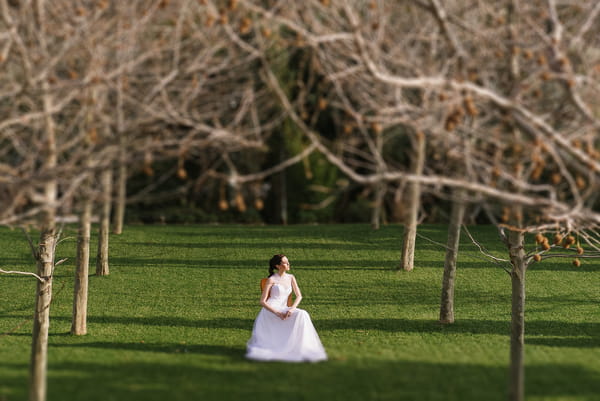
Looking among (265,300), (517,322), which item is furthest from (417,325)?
(517,322)

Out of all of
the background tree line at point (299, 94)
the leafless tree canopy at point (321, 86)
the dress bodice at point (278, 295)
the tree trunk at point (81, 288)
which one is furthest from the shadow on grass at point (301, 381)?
the leafless tree canopy at point (321, 86)

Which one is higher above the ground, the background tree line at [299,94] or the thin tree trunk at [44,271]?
the background tree line at [299,94]

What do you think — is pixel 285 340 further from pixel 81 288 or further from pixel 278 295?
pixel 81 288

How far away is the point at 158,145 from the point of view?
7.33m

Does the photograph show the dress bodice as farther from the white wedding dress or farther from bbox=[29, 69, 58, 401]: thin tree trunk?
bbox=[29, 69, 58, 401]: thin tree trunk

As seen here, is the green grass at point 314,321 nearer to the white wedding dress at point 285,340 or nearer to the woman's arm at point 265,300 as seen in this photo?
the white wedding dress at point 285,340

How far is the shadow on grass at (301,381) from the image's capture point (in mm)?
9969

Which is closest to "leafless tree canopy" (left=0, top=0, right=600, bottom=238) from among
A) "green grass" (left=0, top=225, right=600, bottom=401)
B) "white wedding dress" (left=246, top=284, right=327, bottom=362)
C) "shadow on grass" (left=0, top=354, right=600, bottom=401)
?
"shadow on grass" (left=0, top=354, right=600, bottom=401)

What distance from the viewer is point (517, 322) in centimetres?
1049

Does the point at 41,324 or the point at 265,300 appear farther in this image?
the point at 265,300

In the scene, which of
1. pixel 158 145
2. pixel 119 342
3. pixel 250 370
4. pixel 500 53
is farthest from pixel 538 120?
pixel 119 342

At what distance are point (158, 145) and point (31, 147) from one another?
1593 mm

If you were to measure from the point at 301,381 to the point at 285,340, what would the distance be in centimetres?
150

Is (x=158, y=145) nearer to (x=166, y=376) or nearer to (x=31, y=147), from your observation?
(x=31, y=147)
